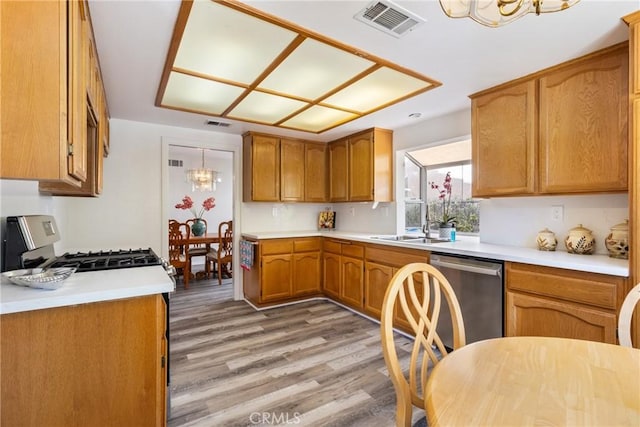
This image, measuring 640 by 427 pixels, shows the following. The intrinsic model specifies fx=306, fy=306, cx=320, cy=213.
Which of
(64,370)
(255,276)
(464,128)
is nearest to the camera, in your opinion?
(64,370)

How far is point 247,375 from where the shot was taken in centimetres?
221

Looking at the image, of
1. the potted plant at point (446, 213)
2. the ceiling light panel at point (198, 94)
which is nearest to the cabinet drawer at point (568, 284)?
the potted plant at point (446, 213)

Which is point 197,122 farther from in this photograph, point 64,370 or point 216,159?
point 216,159

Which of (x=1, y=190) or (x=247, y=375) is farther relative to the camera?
(x=247, y=375)

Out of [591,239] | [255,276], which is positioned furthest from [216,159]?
[591,239]

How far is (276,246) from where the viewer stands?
3.75 meters

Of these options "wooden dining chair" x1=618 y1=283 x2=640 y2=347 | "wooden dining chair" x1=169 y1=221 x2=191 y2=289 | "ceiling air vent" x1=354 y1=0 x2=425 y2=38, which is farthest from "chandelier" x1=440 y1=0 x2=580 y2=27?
"wooden dining chair" x1=169 y1=221 x2=191 y2=289

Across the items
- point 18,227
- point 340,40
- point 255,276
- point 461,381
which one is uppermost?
point 340,40

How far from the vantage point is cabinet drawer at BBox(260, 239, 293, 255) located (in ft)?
12.1

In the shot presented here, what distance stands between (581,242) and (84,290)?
115 inches

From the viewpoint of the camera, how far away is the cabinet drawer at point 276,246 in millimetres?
3682

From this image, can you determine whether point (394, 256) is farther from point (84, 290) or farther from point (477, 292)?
point (84, 290)

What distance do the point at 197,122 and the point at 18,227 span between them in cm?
229

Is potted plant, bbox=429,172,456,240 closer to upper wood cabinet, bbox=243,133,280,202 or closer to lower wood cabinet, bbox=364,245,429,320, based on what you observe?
lower wood cabinet, bbox=364,245,429,320
